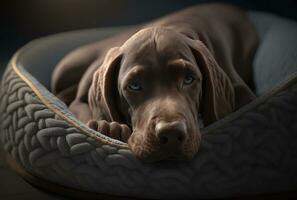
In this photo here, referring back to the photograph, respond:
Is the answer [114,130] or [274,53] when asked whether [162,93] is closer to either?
[114,130]

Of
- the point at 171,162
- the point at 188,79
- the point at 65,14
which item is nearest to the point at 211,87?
the point at 188,79

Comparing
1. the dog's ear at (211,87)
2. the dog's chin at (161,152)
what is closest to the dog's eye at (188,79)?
the dog's ear at (211,87)

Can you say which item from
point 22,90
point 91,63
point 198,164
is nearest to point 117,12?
point 91,63

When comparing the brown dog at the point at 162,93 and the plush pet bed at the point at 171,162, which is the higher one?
the brown dog at the point at 162,93

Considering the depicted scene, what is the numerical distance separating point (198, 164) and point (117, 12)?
6.81 feet

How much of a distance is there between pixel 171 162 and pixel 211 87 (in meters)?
0.35

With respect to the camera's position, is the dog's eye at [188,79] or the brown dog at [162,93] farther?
the dog's eye at [188,79]

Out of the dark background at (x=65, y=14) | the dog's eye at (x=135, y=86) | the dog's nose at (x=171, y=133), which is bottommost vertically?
the dark background at (x=65, y=14)

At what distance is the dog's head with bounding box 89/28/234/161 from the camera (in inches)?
66.9

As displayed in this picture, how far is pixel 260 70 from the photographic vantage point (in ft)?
8.75

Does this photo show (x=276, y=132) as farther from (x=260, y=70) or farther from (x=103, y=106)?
(x=260, y=70)

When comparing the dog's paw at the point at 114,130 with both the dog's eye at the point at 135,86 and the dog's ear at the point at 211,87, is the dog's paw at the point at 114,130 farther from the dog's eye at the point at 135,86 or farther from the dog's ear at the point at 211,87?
the dog's ear at the point at 211,87

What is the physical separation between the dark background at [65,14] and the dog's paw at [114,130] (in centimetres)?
176

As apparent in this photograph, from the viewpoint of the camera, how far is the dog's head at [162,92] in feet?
5.57
